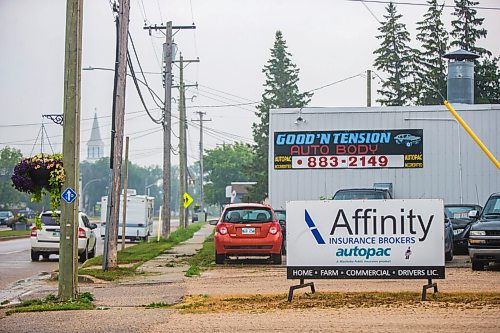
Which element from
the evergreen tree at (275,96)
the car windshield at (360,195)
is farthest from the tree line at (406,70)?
the car windshield at (360,195)

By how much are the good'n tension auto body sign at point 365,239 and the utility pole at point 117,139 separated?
921cm

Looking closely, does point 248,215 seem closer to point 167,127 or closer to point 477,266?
point 477,266

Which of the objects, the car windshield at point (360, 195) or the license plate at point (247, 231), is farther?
the car windshield at point (360, 195)

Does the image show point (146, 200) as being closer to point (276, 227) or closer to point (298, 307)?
point (276, 227)

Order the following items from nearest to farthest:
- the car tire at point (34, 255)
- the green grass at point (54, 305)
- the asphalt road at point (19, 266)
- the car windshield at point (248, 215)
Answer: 1. the green grass at point (54, 305)
2. the asphalt road at point (19, 266)
3. the car windshield at point (248, 215)
4. the car tire at point (34, 255)

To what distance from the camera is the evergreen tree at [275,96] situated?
77.7m

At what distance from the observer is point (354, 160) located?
35.3 metres

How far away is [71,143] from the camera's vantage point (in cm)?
1523

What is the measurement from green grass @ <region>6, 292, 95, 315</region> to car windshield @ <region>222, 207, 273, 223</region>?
826cm

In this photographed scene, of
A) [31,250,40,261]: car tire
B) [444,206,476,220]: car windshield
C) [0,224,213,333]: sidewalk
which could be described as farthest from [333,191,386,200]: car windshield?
[31,250,40,261]: car tire

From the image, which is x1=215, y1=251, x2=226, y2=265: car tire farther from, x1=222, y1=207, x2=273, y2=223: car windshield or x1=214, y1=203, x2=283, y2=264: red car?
x1=222, y1=207, x2=273, y2=223: car windshield

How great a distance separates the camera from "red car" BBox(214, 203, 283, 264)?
23.3 meters

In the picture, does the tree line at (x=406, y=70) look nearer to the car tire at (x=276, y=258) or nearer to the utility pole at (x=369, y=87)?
the utility pole at (x=369, y=87)

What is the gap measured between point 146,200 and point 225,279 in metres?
27.3
